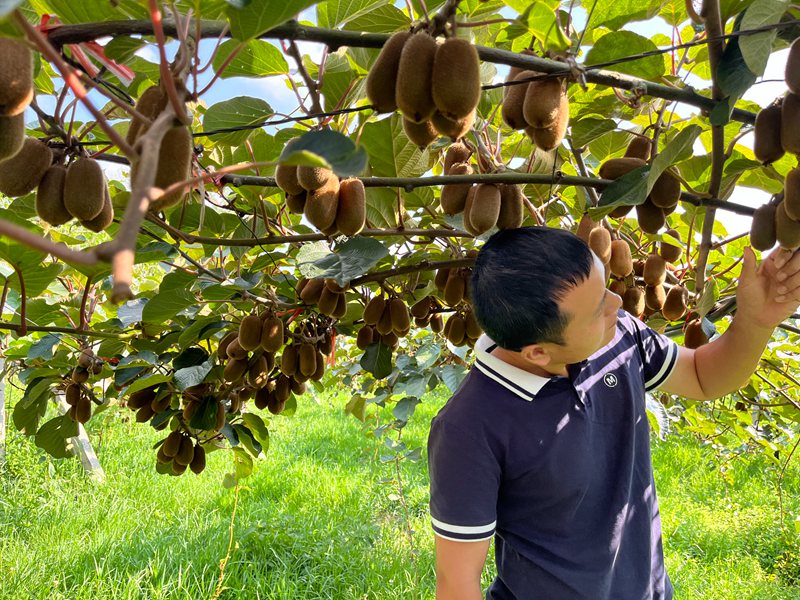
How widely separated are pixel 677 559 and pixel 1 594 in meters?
3.28

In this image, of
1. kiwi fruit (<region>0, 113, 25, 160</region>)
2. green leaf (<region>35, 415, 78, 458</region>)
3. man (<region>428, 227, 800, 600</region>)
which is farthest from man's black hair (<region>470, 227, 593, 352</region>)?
green leaf (<region>35, 415, 78, 458</region>)

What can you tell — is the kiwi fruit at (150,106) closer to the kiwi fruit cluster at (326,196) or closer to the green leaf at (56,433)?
the kiwi fruit cluster at (326,196)

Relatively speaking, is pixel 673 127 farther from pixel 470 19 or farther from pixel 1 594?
pixel 1 594

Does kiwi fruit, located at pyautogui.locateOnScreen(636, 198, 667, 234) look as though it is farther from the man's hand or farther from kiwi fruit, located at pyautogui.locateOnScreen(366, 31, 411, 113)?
kiwi fruit, located at pyautogui.locateOnScreen(366, 31, 411, 113)

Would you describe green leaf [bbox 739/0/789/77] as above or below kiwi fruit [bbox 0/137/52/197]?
above

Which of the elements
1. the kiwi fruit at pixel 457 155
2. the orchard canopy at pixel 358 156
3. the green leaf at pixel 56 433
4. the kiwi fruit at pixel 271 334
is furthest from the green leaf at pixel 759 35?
the green leaf at pixel 56 433

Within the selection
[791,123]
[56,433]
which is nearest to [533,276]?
[791,123]

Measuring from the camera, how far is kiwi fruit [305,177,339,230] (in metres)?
0.80

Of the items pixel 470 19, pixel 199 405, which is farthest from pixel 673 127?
pixel 199 405

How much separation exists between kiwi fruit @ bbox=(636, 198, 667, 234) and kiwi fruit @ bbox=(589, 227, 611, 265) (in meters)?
0.18

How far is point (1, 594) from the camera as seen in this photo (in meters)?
2.64

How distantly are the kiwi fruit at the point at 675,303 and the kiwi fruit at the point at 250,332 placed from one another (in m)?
0.94

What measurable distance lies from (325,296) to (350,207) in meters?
0.47

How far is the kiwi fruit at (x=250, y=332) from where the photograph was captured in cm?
139
